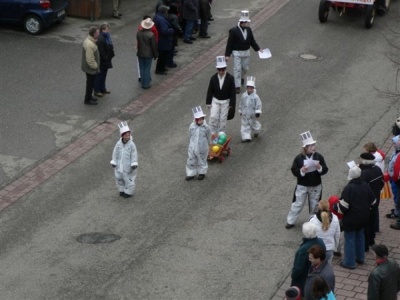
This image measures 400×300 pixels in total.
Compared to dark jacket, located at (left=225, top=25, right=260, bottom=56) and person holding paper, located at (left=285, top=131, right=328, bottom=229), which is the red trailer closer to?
dark jacket, located at (left=225, top=25, right=260, bottom=56)

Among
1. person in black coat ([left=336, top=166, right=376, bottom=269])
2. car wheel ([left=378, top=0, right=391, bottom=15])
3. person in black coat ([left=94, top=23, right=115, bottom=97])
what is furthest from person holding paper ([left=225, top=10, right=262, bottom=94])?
person in black coat ([left=336, top=166, right=376, bottom=269])

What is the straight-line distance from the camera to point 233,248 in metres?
17.4

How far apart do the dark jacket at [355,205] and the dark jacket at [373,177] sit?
68cm

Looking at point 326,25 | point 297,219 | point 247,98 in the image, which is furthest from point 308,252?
point 326,25

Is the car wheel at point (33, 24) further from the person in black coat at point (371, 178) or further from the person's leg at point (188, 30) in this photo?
the person in black coat at point (371, 178)

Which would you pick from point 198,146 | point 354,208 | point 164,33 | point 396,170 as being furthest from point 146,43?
point 354,208

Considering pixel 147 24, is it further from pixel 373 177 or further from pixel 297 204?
pixel 373 177

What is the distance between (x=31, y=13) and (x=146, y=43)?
4.59m

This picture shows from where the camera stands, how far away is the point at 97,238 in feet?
58.7

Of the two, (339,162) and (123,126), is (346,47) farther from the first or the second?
(123,126)

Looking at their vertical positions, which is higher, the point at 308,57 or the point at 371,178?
the point at 371,178

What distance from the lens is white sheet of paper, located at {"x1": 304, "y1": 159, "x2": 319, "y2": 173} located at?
17578 millimetres

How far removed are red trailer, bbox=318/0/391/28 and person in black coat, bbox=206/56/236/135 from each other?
8346 millimetres

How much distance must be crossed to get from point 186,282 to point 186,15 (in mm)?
12442
